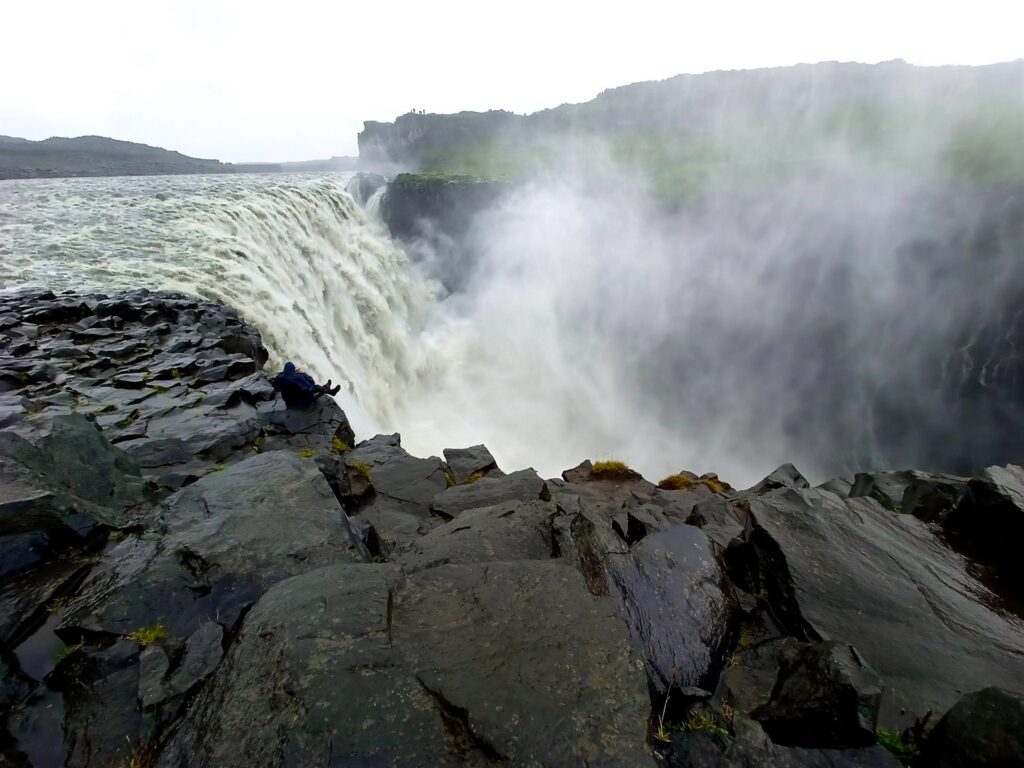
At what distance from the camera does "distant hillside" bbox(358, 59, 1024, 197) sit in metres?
46.1

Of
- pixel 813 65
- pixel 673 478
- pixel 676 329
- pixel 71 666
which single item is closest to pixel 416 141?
pixel 813 65

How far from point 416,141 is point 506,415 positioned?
351 feet

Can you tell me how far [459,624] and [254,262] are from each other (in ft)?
70.3

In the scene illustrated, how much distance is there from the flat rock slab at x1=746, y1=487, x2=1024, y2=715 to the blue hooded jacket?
31.6 feet

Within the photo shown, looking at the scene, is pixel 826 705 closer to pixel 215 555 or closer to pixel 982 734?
pixel 982 734

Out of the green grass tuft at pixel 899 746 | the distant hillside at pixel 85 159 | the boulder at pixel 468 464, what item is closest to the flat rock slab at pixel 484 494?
the boulder at pixel 468 464

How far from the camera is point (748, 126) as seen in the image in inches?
2837

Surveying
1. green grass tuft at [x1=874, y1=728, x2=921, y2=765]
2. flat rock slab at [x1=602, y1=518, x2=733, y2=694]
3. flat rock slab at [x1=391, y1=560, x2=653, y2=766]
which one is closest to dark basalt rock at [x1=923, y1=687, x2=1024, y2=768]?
green grass tuft at [x1=874, y1=728, x2=921, y2=765]

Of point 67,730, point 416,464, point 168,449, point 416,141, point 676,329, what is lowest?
point 676,329

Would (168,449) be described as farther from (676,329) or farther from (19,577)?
(676,329)

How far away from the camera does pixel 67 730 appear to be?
3596 millimetres

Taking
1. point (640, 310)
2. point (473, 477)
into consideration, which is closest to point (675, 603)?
point (473, 477)

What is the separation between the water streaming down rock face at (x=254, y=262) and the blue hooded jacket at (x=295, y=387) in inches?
235

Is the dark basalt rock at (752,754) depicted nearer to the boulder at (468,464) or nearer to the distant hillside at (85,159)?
the boulder at (468,464)
